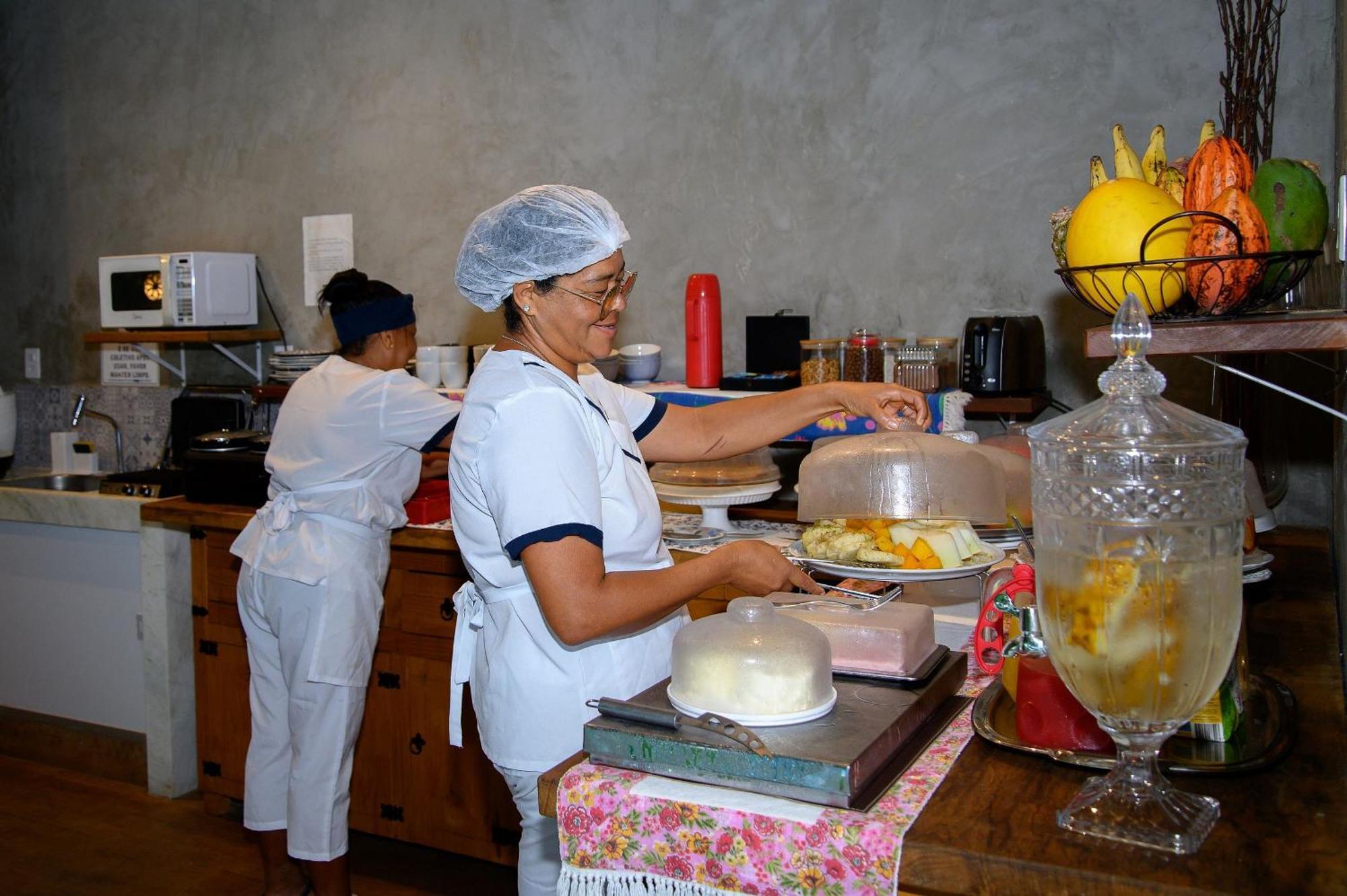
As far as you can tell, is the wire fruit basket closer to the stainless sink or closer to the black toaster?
the black toaster

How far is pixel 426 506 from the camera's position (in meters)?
3.51

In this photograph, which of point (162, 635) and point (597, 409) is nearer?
point (597, 409)

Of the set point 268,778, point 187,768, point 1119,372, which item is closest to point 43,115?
point 187,768

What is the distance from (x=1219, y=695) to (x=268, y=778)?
2.66m

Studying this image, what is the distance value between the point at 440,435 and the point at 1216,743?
2.21 meters

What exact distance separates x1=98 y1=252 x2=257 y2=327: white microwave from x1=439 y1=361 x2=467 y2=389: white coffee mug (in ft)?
3.51

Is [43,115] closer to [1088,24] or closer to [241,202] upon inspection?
[241,202]

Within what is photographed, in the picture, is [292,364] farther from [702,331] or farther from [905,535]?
[905,535]

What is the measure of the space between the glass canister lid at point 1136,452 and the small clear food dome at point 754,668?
0.38 metres

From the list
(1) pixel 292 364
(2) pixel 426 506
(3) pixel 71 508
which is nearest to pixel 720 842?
(2) pixel 426 506

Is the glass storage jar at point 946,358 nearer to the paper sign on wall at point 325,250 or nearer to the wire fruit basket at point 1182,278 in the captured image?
the wire fruit basket at point 1182,278

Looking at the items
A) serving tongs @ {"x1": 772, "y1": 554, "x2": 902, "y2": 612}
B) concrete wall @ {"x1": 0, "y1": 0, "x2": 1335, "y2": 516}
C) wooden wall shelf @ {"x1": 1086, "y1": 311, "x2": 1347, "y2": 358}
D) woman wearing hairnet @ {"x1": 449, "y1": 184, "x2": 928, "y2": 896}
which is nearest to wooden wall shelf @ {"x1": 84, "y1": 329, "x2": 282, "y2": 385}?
concrete wall @ {"x1": 0, "y1": 0, "x2": 1335, "y2": 516}

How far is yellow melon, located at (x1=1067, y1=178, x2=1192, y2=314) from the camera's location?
1446 mm

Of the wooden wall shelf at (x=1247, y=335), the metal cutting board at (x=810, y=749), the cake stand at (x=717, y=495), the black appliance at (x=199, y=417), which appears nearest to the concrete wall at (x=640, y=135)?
the black appliance at (x=199, y=417)
